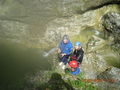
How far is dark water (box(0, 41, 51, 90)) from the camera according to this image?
11427 mm

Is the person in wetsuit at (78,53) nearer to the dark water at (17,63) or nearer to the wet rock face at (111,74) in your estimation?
the wet rock face at (111,74)

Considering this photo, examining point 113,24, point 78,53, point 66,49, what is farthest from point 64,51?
point 113,24

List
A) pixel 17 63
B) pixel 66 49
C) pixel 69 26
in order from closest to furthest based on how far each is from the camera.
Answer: pixel 66 49
pixel 17 63
pixel 69 26

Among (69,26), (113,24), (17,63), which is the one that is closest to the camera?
(17,63)

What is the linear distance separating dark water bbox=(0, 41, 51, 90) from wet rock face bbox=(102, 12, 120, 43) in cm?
560

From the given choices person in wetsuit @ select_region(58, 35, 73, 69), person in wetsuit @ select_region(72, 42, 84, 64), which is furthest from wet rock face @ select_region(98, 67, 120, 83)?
person in wetsuit @ select_region(58, 35, 73, 69)

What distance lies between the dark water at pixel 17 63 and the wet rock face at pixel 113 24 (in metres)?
5.60

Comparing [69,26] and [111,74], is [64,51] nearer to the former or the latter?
[69,26]

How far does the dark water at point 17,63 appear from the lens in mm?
11427

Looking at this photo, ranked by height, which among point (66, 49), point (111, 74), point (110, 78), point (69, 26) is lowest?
point (110, 78)

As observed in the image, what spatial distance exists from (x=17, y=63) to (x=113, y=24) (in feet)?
25.9

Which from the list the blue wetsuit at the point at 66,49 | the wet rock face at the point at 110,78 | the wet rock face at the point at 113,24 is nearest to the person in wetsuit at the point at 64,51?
the blue wetsuit at the point at 66,49

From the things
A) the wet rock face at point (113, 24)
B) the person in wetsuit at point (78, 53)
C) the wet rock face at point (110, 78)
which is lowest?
the wet rock face at point (110, 78)

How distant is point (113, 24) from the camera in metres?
14.4
